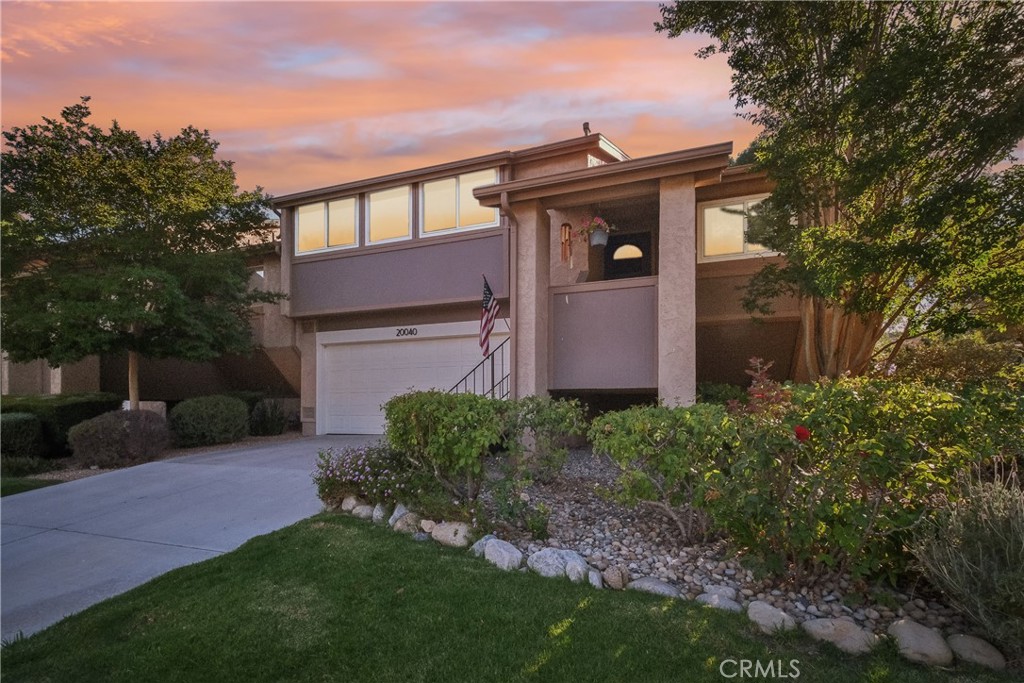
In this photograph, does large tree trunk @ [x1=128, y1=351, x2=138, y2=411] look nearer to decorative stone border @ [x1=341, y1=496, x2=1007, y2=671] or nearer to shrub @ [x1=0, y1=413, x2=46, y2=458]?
shrub @ [x1=0, y1=413, x2=46, y2=458]

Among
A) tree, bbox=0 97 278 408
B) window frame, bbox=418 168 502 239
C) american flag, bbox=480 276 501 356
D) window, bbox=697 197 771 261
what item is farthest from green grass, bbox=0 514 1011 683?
tree, bbox=0 97 278 408

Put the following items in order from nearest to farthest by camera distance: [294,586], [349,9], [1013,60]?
[294,586]
[1013,60]
[349,9]

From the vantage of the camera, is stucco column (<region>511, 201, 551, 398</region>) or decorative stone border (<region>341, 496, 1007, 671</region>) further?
stucco column (<region>511, 201, 551, 398</region>)

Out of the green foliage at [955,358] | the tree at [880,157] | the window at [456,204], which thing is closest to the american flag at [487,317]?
the window at [456,204]

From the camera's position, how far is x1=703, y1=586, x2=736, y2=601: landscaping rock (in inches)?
173

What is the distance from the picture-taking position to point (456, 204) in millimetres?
12336

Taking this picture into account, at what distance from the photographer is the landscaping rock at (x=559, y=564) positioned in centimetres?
476

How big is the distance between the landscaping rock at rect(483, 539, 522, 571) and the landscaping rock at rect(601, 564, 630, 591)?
2.35 feet

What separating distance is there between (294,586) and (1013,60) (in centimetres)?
946

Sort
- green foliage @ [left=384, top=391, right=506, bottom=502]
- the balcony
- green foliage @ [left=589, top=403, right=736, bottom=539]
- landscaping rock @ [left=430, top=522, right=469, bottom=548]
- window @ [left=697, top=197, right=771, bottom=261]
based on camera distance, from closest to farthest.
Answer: green foliage @ [left=589, top=403, right=736, bottom=539]
landscaping rock @ [left=430, top=522, right=469, bottom=548]
green foliage @ [left=384, top=391, right=506, bottom=502]
the balcony
window @ [left=697, top=197, right=771, bottom=261]

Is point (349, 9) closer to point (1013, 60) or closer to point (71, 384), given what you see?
point (1013, 60)

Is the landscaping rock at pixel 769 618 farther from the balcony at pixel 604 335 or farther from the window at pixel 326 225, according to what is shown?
the window at pixel 326 225

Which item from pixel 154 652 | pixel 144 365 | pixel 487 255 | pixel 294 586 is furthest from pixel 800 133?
pixel 144 365

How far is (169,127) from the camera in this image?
41.7 ft
